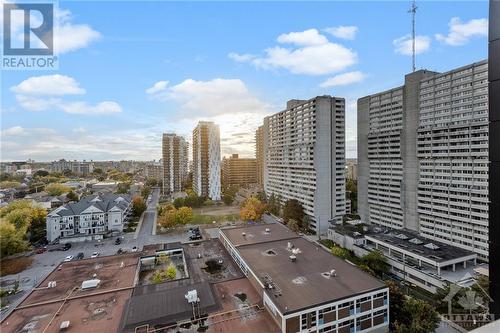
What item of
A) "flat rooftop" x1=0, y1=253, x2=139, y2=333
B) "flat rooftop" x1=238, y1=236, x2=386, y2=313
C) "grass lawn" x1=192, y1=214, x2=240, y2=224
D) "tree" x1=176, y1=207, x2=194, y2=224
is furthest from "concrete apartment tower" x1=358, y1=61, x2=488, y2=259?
"flat rooftop" x1=0, y1=253, x2=139, y2=333

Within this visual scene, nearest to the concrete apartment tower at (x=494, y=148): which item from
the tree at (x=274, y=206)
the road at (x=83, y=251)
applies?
the road at (x=83, y=251)

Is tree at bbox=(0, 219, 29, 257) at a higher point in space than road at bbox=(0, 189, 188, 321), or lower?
higher

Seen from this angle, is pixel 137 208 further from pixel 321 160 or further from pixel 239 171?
pixel 239 171

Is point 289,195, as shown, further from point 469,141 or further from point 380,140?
point 469,141

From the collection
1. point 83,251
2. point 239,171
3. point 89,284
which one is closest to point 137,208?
point 83,251

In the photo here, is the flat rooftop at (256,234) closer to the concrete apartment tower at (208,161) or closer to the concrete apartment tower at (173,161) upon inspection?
the concrete apartment tower at (208,161)

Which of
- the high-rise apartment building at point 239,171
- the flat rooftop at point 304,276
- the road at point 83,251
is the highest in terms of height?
the high-rise apartment building at point 239,171

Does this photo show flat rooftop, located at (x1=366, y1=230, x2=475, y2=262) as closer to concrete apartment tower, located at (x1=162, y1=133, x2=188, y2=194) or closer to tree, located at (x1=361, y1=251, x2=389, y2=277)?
tree, located at (x1=361, y1=251, x2=389, y2=277)
